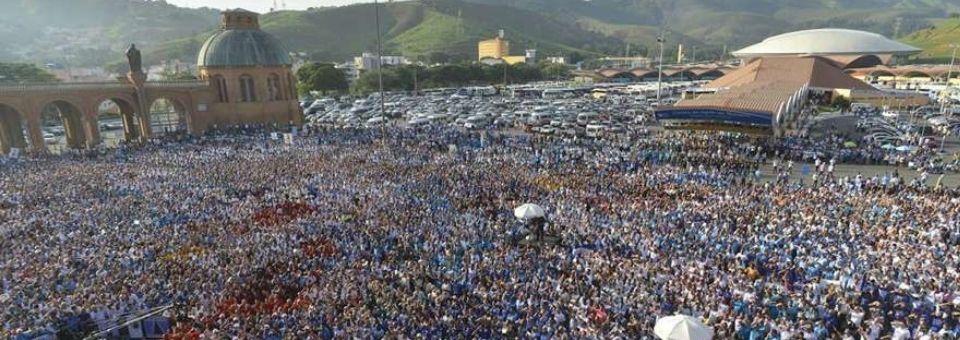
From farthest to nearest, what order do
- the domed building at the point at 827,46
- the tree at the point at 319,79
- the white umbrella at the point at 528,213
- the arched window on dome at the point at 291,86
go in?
1. the tree at the point at 319,79
2. the domed building at the point at 827,46
3. the arched window on dome at the point at 291,86
4. the white umbrella at the point at 528,213

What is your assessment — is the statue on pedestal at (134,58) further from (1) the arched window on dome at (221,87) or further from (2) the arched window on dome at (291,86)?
(2) the arched window on dome at (291,86)

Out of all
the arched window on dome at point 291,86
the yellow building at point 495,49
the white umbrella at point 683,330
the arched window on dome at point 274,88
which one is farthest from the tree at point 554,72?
the white umbrella at point 683,330

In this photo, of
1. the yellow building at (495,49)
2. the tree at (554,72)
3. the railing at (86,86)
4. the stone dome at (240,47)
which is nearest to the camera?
the railing at (86,86)

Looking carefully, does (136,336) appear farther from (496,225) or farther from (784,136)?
(784,136)

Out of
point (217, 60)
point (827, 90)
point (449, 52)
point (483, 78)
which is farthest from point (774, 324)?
point (449, 52)

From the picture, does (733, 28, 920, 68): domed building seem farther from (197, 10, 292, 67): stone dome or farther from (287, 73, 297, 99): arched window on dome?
(197, 10, 292, 67): stone dome

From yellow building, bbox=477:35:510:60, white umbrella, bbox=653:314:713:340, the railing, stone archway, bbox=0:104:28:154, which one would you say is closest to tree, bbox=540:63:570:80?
yellow building, bbox=477:35:510:60
